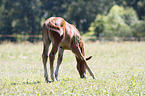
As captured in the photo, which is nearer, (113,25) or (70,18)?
(113,25)

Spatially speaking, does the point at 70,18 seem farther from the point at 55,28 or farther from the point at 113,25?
the point at 55,28

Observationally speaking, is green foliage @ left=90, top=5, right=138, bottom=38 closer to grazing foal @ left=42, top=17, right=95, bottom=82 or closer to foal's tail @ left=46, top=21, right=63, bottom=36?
grazing foal @ left=42, top=17, right=95, bottom=82

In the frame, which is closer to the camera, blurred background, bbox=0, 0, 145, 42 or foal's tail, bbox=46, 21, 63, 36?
foal's tail, bbox=46, 21, 63, 36

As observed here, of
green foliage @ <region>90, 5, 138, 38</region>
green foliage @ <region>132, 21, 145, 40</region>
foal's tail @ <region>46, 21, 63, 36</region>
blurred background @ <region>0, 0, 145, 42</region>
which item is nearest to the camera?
foal's tail @ <region>46, 21, 63, 36</region>

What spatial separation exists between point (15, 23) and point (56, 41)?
39.3 meters

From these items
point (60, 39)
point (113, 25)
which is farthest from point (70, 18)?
point (60, 39)

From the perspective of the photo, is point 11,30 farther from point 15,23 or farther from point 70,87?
point 70,87

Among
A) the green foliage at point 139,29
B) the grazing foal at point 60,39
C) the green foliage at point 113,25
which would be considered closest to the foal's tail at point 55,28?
the grazing foal at point 60,39

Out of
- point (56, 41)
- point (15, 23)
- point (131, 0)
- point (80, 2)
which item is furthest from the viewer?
point (131, 0)

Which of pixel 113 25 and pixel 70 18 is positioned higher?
pixel 70 18

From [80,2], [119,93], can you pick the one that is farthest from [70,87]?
[80,2]

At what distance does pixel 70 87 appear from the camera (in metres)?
5.96

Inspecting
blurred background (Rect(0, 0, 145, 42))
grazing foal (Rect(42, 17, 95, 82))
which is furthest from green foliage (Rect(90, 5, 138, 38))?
grazing foal (Rect(42, 17, 95, 82))

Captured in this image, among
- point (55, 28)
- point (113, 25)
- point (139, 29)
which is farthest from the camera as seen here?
point (113, 25)
